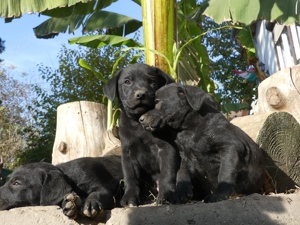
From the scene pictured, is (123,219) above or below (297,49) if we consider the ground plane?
below

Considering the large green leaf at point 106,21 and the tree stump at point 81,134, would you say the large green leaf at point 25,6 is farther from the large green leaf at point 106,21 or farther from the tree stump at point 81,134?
the tree stump at point 81,134

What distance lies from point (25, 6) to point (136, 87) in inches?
138

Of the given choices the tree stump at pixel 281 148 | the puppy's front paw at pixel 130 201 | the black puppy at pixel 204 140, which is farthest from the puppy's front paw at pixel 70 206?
the tree stump at pixel 281 148

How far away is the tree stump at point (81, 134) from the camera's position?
266 inches

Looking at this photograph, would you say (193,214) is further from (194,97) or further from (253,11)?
(253,11)

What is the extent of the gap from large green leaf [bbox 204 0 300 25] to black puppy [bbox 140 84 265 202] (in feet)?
9.77

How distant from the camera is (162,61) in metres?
7.10

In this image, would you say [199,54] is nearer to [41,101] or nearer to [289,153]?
[289,153]

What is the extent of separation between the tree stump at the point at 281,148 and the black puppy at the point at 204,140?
1.36 ft

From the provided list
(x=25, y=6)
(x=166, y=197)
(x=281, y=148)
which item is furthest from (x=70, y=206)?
(x=25, y=6)

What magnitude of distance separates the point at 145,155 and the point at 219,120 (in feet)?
2.50

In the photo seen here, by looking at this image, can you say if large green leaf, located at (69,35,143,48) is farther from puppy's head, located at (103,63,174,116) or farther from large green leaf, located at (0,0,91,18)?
puppy's head, located at (103,63,174,116)

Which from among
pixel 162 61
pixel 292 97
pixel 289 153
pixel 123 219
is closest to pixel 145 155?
pixel 123 219

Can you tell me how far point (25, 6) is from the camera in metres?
7.75
